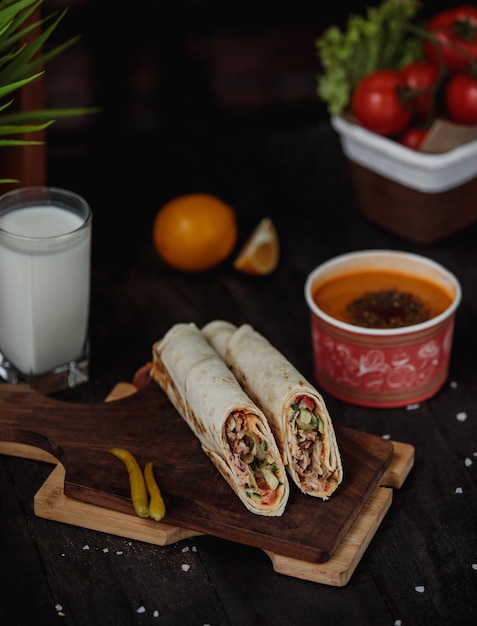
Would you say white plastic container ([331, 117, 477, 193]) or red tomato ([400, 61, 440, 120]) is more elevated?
red tomato ([400, 61, 440, 120])

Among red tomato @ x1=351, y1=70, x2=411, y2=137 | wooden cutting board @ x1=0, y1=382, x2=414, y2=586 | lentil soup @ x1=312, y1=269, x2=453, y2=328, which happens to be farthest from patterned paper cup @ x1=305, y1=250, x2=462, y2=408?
red tomato @ x1=351, y1=70, x2=411, y2=137

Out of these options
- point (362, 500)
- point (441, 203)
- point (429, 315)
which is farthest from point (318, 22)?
point (362, 500)

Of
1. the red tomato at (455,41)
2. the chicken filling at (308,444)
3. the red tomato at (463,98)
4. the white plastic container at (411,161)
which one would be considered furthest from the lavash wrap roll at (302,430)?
the red tomato at (455,41)

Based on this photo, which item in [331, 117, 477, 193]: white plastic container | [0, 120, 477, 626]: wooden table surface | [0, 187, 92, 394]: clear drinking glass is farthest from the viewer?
[331, 117, 477, 193]: white plastic container

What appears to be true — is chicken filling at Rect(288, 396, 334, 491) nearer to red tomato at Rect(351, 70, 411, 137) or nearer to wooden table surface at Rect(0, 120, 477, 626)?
wooden table surface at Rect(0, 120, 477, 626)

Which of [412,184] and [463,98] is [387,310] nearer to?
[412,184]

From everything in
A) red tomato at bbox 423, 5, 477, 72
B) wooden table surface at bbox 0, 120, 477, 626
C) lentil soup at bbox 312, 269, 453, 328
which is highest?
red tomato at bbox 423, 5, 477, 72

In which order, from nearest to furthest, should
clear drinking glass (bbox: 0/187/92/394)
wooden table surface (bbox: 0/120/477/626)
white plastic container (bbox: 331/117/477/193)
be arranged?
wooden table surface (bbox: 0/120/477/626) < clear drinking glass (bbox: 0/187/92/394) < white plastic container (bbox: 331/117/477/193)

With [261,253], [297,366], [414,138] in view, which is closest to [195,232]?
[261,253]
